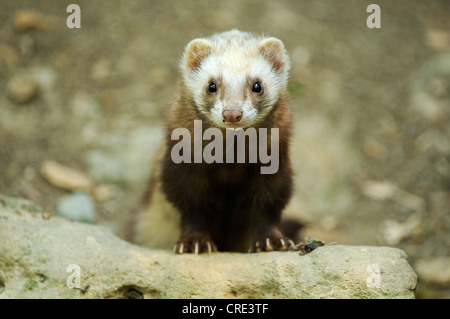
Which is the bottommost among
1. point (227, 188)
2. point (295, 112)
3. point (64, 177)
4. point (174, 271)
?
point (174, 271)

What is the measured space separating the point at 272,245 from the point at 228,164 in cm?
64

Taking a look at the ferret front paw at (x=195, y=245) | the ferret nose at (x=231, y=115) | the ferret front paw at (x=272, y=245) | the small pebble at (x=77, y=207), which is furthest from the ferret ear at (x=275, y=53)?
the small pebble at (x=77, y=207)

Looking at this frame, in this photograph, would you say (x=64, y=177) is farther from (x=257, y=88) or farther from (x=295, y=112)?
(x=257, y=88)

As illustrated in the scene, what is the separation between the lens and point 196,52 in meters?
3.92

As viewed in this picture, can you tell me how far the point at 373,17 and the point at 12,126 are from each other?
4350mm

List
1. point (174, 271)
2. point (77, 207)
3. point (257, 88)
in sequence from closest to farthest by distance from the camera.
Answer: point (174, 271) < point (257, 88) < point (77, 207)

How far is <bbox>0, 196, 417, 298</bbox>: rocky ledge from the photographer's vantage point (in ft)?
10.5

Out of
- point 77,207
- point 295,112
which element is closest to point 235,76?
point 295,112

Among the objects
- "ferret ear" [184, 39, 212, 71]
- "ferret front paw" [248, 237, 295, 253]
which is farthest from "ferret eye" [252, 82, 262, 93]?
"ferret front paw" [248, 237, 295, 253]

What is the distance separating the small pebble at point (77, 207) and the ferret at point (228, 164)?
60.8 inches

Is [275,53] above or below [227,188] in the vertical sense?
above

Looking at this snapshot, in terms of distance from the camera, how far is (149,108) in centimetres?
Result: 614
